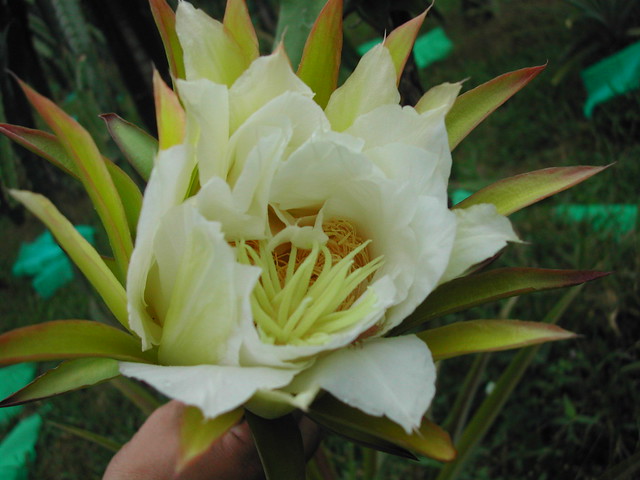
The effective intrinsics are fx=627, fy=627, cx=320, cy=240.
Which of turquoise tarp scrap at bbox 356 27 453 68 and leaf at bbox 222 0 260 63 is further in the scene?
turquoise tarp scrap at bbox 356 27 453 68

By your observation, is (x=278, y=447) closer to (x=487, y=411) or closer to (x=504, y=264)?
(x=487, y=411)

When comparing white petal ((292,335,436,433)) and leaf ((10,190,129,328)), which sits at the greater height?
leaf ((10,190,129,328))

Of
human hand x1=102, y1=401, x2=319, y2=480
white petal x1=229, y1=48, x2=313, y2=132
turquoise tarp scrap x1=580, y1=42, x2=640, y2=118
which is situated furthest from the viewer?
turquoise tarp scrap x1=580, y1=42, x2=640, y2=118

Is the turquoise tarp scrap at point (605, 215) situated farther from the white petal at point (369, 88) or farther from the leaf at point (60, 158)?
the leaf at point (60, 158)

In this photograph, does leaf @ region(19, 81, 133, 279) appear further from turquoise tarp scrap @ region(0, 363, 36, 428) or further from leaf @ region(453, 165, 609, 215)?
turquoise tarp scrap @ region(0, 363, 36, 428)

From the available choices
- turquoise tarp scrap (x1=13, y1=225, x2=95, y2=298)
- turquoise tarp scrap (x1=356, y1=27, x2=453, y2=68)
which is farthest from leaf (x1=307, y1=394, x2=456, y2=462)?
turquoise tarp scrap (x1=356, y1=27, x2=453, y2=68)

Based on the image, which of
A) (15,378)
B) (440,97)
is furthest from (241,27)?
(15,378)

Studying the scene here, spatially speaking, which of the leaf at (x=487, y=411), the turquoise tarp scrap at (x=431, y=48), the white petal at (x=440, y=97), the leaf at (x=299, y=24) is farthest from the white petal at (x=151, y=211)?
the turquoise tarp scrap at (x=431, y=48)
